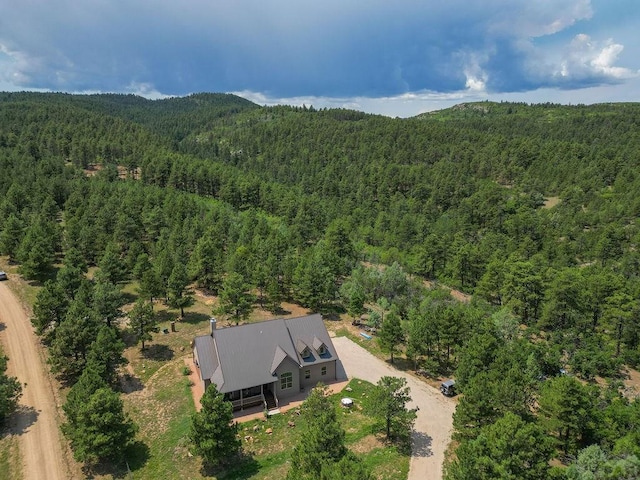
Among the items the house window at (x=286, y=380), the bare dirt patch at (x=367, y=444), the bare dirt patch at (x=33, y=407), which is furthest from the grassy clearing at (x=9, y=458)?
the bare dirt patch at (x=367, y=444)

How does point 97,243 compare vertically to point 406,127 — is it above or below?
below

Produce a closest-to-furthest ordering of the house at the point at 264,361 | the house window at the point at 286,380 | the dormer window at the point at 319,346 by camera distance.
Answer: the house at the point at 264,361
the house window at the point at 286,380
the dormer window at the point at 319,346

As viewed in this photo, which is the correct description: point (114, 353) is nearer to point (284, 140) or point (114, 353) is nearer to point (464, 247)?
point (464, 247)

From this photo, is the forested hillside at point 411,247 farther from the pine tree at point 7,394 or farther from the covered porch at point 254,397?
the covered porch at point 254,397

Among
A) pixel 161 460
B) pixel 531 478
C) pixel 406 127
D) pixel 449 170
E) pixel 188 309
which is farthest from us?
pixel 406 127

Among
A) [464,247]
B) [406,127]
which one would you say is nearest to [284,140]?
[406,127]

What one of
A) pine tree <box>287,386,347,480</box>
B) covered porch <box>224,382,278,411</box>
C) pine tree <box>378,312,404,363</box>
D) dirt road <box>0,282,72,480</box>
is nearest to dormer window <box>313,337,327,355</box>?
covered porch <box>224,382,278,411</box>
